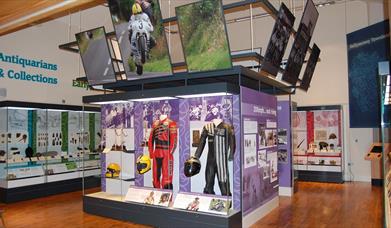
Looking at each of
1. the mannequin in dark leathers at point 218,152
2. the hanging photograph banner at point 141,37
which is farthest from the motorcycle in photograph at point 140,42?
the mannequin in dark leathers at point 218,152

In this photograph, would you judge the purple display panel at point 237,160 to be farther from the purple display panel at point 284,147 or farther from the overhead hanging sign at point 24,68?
the overhead hanging sign at point 24,68

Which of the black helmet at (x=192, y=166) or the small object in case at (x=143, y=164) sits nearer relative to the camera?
the black helmet at (x=192, y=166)

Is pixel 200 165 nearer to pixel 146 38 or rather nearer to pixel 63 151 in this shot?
pixel 146 38

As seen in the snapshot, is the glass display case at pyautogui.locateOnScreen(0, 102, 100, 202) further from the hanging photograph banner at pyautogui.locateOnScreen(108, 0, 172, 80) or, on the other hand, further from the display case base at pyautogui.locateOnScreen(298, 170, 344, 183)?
the display case base at pyautogui.locateOnScreen(298, 170, 344, 183)

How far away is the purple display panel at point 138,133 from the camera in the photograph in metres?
6.73

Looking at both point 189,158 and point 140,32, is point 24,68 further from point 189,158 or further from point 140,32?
point 189,158

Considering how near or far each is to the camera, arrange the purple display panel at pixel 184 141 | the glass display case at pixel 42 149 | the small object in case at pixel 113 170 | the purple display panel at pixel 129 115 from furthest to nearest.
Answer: the glass display case at pixel 42 149 → the small object in case at pixel 113 170 → the purple display panel at pixel 129 115 → the purple display panel at pixel 184 141

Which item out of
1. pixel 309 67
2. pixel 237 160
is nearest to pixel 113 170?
pixel 237 160

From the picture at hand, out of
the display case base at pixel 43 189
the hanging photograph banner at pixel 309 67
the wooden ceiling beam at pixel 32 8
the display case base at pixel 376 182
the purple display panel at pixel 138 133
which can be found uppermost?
the hanging photograph banner at pixel 309 67

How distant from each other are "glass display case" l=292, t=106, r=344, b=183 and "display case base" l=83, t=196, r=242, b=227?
594 centimetres

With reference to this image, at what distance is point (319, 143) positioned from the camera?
11.1 m

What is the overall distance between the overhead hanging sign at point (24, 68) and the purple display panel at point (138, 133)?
4085mm

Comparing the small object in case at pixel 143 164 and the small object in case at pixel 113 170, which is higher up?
the small object in case at pixel 143 164

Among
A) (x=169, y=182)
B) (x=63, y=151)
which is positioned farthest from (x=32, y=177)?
(x=169, y=182)
